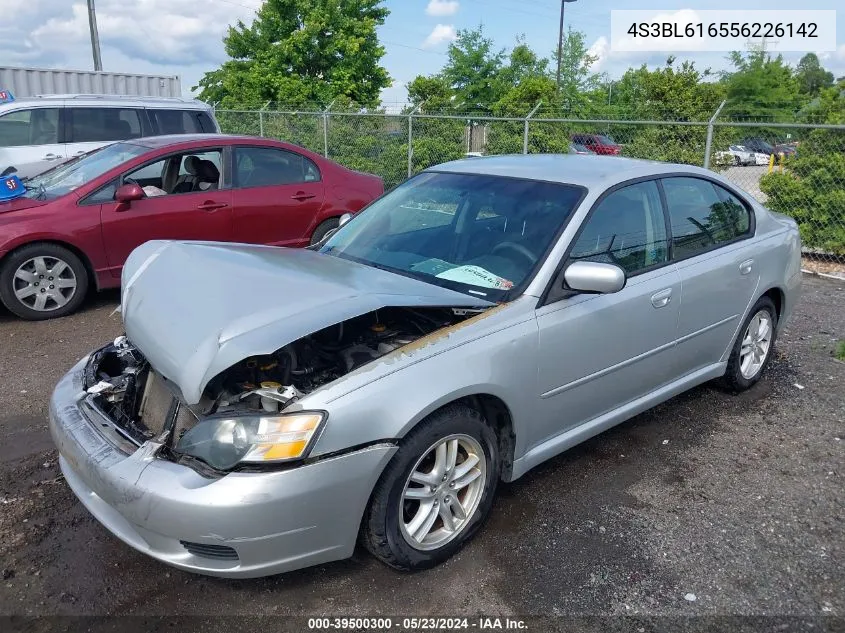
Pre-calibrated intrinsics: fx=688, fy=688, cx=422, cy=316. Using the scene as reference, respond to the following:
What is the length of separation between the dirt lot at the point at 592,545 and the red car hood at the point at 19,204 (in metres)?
2.41

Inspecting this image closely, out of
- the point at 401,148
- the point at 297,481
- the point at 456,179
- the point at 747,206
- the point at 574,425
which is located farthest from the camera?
the point at 401,148

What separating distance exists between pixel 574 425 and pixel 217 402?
1.69 m

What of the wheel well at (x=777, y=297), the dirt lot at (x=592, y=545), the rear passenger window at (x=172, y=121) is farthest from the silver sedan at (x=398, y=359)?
the rear passenger window at (x=172, y=121)

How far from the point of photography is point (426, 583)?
2723mm

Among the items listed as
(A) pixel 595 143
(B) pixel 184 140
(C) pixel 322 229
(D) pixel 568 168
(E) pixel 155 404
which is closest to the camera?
(E) pixel 155 404

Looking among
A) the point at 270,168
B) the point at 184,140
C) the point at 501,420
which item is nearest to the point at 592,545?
the point at 501,420

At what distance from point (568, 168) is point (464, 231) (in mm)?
703

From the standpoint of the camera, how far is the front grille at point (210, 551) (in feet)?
7.73

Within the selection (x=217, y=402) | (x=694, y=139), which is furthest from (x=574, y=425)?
(x=694, y=139)

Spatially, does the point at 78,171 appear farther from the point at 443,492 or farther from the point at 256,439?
the point at 443,492

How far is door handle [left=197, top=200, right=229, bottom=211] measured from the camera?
263 inches

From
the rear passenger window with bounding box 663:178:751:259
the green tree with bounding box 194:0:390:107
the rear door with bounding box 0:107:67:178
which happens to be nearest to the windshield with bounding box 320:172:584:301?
the rear passenger window with bounding box 663:178:751:259

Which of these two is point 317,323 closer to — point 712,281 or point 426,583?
point 426,583

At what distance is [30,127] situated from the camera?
9.62m
